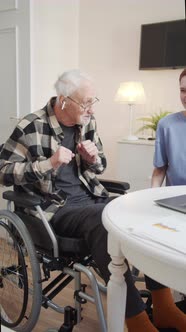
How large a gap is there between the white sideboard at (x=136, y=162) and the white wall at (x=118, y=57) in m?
0.45

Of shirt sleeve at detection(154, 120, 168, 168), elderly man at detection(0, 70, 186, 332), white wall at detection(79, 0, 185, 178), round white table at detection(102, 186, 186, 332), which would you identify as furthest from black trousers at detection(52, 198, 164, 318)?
white wall at detection(79, 0, 185, 178)

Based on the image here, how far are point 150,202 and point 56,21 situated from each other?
191cm

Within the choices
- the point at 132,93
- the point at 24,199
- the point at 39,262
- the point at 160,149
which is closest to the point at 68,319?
the point at 39,262

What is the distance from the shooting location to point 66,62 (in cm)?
262

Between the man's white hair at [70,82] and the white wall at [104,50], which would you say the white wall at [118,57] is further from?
the man's white hair at [70,82]

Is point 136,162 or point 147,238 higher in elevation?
point 147,238

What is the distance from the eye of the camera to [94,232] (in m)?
1.15

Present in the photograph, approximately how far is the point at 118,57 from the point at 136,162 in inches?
37.6

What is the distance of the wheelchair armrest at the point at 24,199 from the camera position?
117 cm

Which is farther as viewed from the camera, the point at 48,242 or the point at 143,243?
the point at 48,242

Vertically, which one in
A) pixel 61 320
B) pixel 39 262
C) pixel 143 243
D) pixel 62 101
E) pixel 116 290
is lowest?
pixel 61 320

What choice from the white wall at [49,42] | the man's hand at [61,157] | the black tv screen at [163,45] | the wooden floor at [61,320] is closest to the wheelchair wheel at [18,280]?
the wooden floor at [61,320]

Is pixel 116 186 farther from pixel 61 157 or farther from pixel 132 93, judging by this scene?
pixel 132 93

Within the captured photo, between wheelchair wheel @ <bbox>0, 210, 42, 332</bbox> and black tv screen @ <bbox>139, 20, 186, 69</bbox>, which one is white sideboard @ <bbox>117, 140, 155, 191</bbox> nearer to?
black tv screen @ <bbox>139, 20, 186, 69</bbox>
